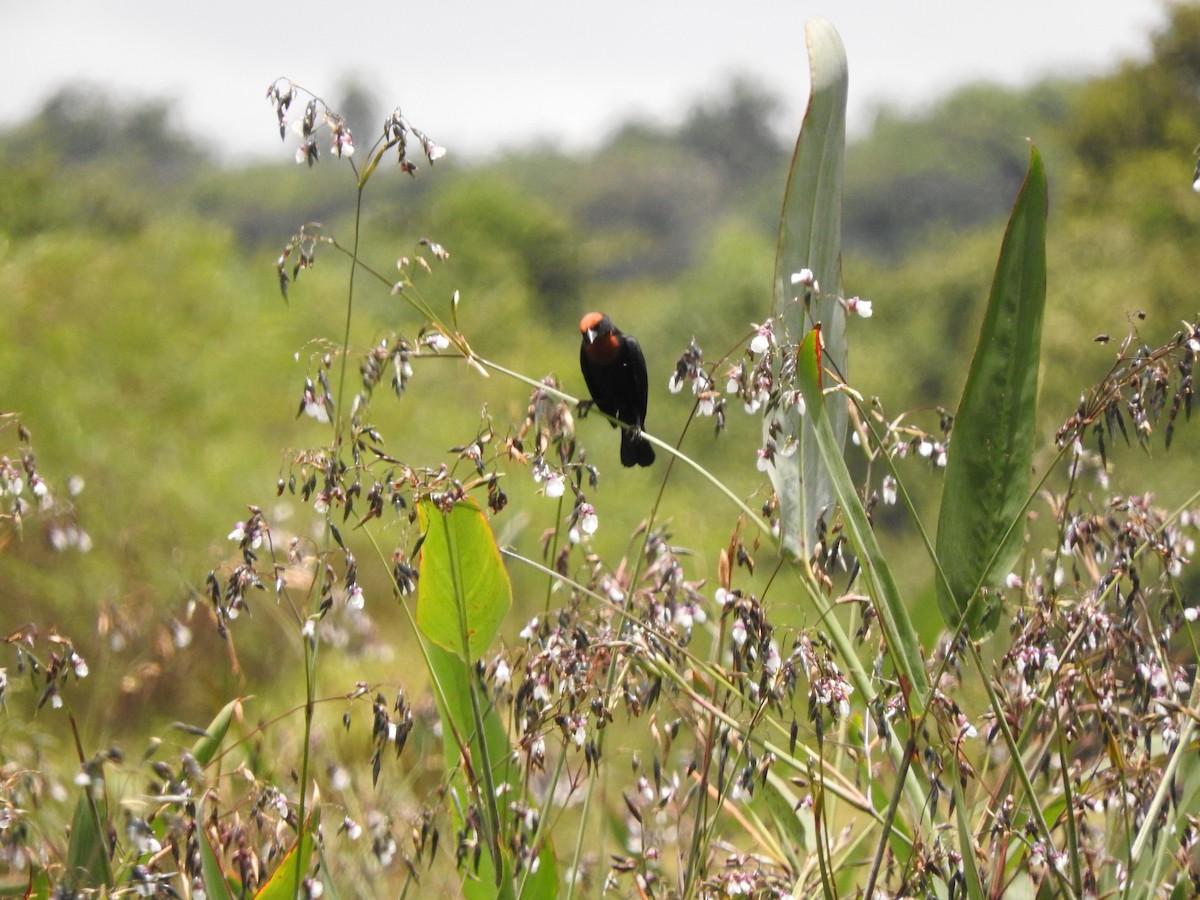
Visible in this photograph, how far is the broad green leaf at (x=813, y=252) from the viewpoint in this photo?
134cm

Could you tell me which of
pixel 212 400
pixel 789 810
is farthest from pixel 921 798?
pixel 212 400

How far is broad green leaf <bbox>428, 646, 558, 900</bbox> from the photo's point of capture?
149 cm

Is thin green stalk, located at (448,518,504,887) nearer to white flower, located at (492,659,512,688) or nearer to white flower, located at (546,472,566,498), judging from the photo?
white flower, located at (492,659,512,688)

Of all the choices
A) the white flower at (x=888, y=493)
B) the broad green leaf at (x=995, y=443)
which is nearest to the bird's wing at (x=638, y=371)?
the white flower at (x=888, y=493)

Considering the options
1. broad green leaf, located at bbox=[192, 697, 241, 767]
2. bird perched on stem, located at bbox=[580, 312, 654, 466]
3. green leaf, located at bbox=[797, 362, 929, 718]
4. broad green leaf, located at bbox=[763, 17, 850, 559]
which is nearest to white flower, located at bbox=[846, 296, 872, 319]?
broad green leaf, located at bbox=[763, 17, 850, 559]

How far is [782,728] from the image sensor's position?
4.14 ft

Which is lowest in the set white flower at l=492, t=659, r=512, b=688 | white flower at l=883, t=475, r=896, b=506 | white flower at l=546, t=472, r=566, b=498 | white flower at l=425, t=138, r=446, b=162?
white flower at l=492, t=659, r=512, b=688

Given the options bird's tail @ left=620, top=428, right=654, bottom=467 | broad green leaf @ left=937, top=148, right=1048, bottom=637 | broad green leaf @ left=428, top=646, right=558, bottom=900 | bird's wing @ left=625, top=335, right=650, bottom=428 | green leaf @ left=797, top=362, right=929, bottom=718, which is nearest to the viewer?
green leaf @ left=797, top=362, right=929, bottom=718

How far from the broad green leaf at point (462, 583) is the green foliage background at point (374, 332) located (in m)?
0.16

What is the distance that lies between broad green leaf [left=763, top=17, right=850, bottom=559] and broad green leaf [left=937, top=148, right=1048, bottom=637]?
16 centimetres

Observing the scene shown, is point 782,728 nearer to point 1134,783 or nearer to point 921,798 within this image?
point 921,798

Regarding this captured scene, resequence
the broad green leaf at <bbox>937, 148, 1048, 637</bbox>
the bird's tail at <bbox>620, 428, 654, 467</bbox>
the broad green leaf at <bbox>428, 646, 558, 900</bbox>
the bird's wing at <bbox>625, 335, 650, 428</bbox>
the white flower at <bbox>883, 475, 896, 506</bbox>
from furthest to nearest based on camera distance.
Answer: the bird's wing at <bbox>625, 335, 650, 428</bbox>, the bird's tail at <bbox>620, 428, 654, 467</bbox>, the broad green leaf at <bbox>428, 646, 558, 900</bbox>, the white flower at <bbox>883, 475, 896, 506</bbox>, the broad green leaf at <bbox>937, 148, 1048, 637</bbox>

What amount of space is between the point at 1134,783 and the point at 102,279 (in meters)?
9.45

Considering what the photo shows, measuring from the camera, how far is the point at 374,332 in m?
5.68
